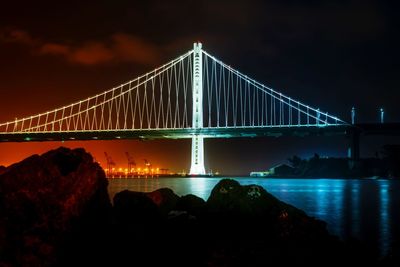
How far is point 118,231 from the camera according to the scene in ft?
23.9

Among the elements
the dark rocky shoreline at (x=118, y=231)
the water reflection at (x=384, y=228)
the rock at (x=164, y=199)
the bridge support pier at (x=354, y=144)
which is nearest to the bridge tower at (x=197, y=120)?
the bridge support pier at (x=354, y=144)

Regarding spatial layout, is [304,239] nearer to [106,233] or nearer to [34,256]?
[106,233]

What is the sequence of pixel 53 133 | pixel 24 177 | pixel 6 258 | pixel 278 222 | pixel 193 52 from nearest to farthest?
pixel 6 258 → pixel 24 177 → pixel 278 222 → pixel 53 133 → pixel 193 52

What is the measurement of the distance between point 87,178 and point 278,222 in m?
3.00

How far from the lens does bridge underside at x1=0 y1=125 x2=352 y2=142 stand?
158 ft

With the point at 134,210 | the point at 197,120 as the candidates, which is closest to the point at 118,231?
the point at 134,210

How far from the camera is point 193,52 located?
2456 inches

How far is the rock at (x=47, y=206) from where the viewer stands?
628 cm

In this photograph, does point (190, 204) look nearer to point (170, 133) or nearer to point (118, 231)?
point (118, 231)

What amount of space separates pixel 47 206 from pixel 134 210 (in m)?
1.68

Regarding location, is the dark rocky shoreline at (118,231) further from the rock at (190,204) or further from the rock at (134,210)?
the rock at (190,204)

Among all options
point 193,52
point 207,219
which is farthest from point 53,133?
point 207,219

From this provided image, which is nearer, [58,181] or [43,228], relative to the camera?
[43,228]

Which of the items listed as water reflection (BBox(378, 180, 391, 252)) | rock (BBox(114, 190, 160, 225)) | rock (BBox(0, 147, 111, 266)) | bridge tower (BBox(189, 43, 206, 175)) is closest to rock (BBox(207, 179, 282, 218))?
rock (BBox(114, 190, 160, 225))
